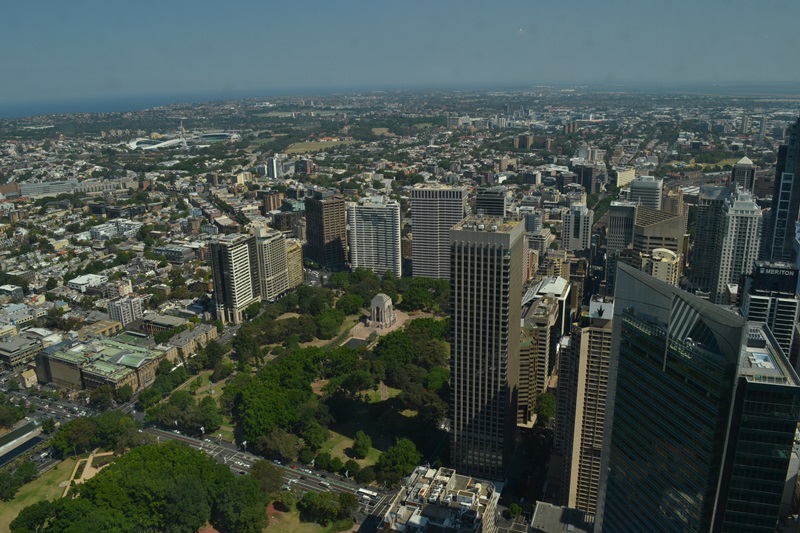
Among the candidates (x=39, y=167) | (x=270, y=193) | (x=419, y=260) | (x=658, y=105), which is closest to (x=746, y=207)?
(x=419, y=260)

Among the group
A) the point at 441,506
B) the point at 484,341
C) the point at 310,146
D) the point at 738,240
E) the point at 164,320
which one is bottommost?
the point at 164,320

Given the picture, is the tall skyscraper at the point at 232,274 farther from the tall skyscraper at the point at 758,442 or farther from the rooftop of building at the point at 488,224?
the tall skyscraper at the point at 758,442

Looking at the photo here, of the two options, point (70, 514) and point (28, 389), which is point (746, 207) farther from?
point (28, 389)

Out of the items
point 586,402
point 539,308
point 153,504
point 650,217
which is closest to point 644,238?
point 650,217

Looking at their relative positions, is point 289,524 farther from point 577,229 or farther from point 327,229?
point 577,229

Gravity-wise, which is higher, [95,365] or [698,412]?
[698,412]

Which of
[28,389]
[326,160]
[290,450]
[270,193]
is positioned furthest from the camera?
[326,160]

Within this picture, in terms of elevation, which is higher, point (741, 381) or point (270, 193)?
point (741, 381)

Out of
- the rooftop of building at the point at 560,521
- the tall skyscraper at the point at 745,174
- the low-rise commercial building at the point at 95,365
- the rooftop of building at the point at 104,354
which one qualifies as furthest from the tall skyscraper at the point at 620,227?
the rooftop of building at the point at 104,354
